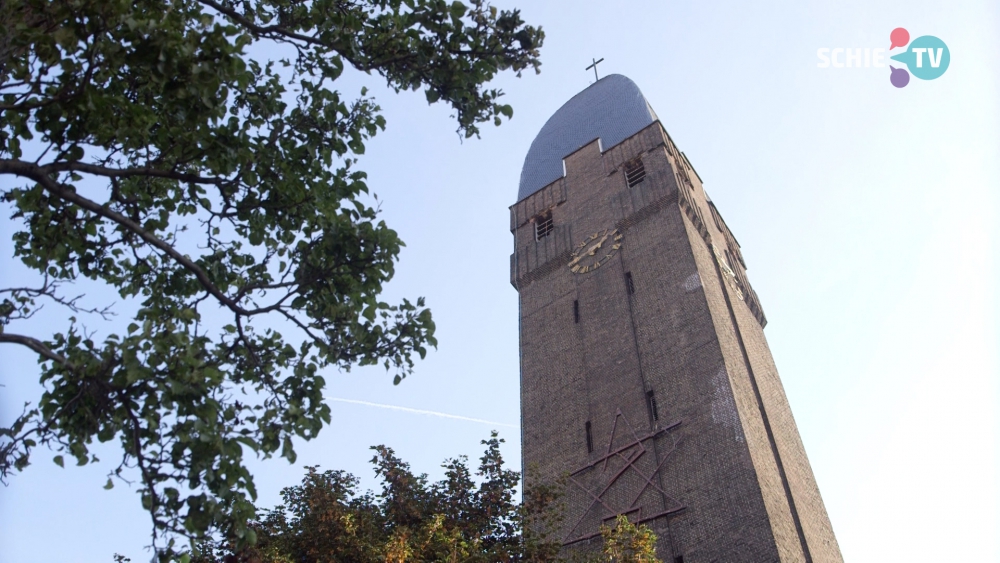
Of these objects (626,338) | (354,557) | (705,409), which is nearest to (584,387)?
(626,338)

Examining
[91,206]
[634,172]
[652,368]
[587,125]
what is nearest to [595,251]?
[634,172]

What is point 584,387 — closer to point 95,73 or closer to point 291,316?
point 291,316

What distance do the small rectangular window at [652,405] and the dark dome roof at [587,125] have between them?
43.1 feet

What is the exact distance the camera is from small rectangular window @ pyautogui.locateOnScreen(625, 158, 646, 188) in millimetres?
28547

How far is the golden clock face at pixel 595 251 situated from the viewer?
26625 mm

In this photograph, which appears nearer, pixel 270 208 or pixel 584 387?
pixel 270 208

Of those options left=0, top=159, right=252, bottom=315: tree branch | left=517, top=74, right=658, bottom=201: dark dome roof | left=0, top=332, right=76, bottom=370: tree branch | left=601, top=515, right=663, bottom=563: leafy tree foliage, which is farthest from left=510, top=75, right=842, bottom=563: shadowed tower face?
left=0, top=332, right=76, bottom=370: tree branch

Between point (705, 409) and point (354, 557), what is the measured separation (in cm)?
1115

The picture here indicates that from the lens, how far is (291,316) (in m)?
7.15

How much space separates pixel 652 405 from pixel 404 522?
33.1ft

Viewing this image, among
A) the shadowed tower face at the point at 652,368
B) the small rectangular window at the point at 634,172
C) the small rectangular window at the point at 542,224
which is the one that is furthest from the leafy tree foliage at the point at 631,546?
the small rectangular window at the point at 542,224

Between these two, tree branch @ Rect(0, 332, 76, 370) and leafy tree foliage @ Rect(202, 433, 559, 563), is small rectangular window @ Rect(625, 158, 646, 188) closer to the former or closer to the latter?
leafy tree foliage @ Rect(202, 433, 559, 563)

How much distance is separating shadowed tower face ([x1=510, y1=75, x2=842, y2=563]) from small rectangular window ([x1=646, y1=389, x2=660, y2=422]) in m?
0.04

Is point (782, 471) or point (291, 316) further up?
point (782, 471)
